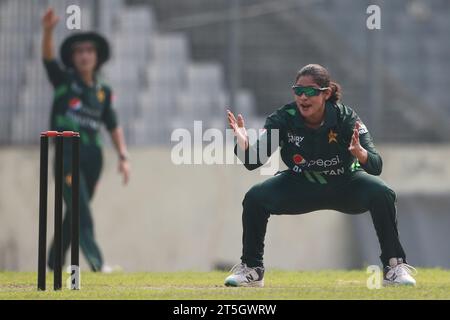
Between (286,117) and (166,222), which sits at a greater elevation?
(286,117)

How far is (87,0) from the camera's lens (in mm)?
14320

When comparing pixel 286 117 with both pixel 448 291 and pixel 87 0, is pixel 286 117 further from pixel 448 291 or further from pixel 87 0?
pixel 87 0

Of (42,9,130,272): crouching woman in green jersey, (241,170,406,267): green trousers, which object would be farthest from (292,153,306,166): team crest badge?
(42,9,130,272): crouching woman in green jersey

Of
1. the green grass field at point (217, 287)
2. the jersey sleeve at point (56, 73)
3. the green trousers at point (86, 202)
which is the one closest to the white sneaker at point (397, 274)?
the green grass field at point (217, 287)

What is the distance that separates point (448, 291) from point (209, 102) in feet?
26.3

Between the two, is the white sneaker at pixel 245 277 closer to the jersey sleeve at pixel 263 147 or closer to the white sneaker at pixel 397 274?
the jersey sleeve at pixel 263 147

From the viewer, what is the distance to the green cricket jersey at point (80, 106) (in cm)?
1265

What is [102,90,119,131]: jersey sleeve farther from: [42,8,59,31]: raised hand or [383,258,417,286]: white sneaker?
[383,258,417,286]: white sneaker

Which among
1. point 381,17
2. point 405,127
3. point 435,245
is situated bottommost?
point 435,245

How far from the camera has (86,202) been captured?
494 inches

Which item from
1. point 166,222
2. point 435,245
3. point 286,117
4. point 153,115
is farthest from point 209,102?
point 286,117

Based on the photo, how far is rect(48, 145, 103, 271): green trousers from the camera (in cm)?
1217

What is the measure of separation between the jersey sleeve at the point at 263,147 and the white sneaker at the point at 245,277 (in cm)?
67

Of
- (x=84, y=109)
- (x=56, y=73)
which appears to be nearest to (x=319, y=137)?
Result: (x=84, y=109)
